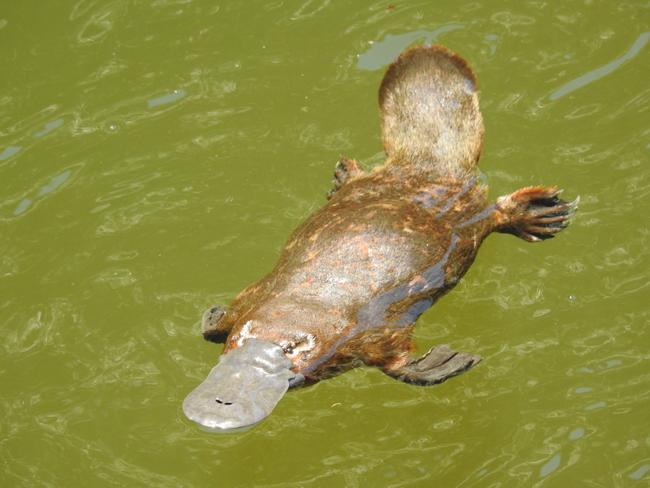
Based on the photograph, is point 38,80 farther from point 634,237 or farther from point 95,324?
point 634,237

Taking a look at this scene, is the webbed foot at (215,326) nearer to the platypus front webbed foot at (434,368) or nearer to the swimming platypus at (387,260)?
the swimming platypus at (387,260)

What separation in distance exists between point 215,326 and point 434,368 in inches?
37.7

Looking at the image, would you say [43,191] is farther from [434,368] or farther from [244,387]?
[434,368]

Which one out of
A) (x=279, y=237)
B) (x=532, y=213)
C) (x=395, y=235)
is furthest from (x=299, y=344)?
(x=532, y=213)

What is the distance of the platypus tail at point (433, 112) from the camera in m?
4.97

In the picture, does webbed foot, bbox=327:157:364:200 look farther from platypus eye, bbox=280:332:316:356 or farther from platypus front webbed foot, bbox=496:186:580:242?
platypus eye, bbox=280:332:316:356

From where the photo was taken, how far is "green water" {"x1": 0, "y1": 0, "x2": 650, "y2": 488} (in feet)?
14.9

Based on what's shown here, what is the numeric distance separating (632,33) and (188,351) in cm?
331

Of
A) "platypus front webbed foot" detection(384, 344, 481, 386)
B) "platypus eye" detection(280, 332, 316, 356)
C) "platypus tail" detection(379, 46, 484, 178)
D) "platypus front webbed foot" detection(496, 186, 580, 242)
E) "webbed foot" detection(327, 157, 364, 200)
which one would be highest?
"platypus tail" detection(379, 46, 484, 178)

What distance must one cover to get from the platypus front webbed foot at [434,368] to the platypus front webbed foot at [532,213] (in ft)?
3.09

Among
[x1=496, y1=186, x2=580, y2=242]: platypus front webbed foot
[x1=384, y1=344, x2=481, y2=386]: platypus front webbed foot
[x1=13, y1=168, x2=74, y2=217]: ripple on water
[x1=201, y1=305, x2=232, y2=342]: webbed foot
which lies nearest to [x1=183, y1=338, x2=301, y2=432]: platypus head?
[x1=201, y1=305, x2=232, y2=342]: webbed foot

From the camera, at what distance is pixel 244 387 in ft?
13.4

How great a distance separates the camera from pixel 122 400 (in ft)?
15.7

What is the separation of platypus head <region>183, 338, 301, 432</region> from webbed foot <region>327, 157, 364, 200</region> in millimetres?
1321
